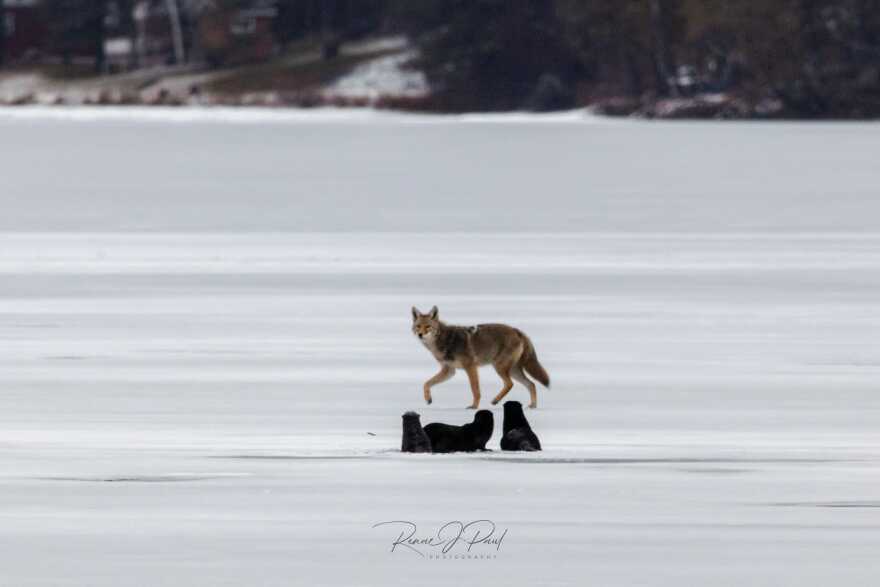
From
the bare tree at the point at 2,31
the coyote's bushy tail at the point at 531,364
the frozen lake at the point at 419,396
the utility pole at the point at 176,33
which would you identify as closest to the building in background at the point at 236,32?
the utility pole at the point at 176,33

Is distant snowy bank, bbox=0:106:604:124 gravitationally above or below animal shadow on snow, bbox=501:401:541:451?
below

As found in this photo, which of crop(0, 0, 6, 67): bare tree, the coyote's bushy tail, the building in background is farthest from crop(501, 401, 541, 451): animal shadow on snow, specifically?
crop(0, 0, 6, 67): bare tree

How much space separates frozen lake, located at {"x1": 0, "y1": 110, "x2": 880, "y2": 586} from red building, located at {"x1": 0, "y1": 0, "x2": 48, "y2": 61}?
86358 mm

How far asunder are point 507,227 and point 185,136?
37.5 meters

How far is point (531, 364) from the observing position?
24.7 ft

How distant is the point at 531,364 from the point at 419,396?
4.64ft

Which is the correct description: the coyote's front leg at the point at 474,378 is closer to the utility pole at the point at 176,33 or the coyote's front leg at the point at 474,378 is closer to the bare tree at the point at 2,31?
the utility pole at the point at 176,33

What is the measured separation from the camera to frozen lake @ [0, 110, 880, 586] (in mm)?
6168

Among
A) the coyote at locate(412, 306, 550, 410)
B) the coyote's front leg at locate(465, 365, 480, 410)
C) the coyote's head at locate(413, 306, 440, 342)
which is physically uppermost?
the coyote's head at locate(413, 306, 440, 342)

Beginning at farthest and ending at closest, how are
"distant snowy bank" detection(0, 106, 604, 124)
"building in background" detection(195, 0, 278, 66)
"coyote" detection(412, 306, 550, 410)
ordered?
"building in background" detection(195, 0, 278, 66), "distant snowy bank" detection(0, 106, 604, 124), "coyote" detection(412, 306, 550, 410)

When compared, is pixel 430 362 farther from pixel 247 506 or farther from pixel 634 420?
pixel 247 506

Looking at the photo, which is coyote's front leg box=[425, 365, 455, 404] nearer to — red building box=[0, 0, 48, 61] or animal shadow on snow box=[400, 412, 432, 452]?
animal shadow on snow box=[400, 412, 432, 452]

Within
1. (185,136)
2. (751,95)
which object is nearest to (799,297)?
(185,136)

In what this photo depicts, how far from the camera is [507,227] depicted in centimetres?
2041
